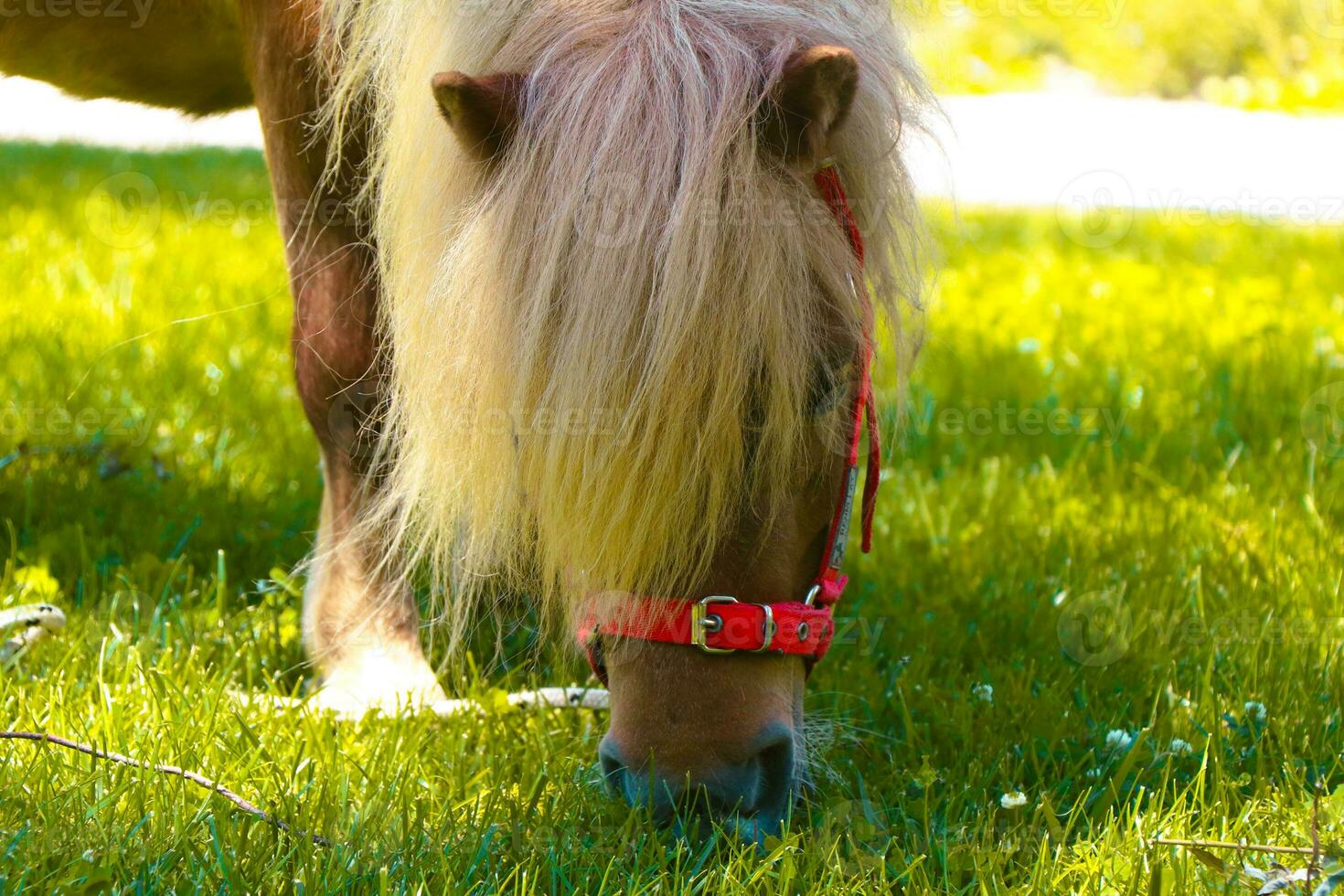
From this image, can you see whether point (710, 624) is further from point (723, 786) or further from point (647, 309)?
point (647, 309)

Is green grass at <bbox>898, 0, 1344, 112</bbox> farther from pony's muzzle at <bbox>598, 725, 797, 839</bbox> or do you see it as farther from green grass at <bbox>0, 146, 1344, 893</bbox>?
pony's muzzle at <bbox>598, 725, 797, 839</bbox>

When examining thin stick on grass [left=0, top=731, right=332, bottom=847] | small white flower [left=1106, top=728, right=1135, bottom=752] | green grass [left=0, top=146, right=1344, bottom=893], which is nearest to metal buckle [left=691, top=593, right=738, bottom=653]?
green grass [left=0, top=146, right=1344, bottom=893]

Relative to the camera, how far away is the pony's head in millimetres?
1630

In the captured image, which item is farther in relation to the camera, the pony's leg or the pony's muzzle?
the pony's leg

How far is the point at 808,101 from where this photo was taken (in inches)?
68.8

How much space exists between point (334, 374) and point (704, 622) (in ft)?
3.75

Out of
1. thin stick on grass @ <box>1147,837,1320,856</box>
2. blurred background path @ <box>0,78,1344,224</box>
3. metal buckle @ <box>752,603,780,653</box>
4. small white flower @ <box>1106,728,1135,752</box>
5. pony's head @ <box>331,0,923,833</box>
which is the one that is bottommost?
small white flower @ <box>1106,728,1135,752</box>

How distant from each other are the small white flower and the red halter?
71cm

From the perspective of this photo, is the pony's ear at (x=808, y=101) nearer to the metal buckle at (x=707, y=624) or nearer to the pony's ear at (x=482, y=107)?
the pony's ear at (x=482, y=107)

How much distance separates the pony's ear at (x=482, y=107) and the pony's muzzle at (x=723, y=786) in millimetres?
888

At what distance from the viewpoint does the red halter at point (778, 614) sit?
1778 millimetres

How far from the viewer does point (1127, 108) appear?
42.6 feet

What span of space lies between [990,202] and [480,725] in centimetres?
823

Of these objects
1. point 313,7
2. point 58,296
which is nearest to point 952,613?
point 313,7
